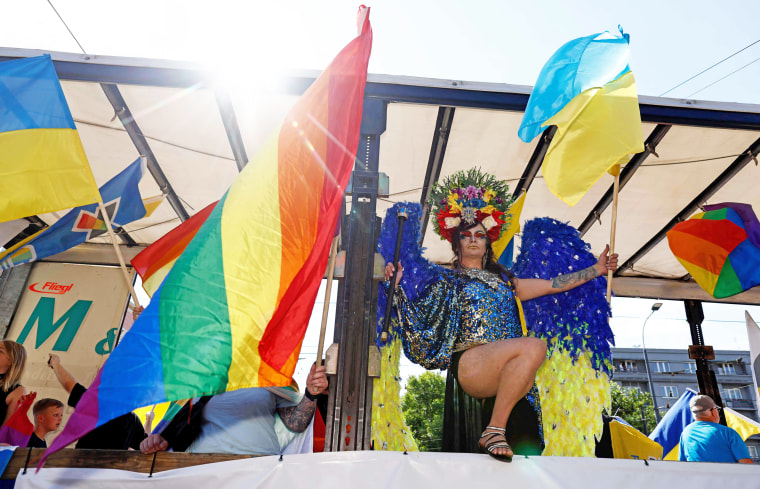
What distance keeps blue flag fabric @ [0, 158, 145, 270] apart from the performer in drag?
219cm

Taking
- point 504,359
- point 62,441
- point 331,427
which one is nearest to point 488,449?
point 504,359

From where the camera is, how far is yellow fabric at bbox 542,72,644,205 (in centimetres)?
268

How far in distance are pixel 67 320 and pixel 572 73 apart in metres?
5.43

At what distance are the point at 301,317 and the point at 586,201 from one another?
10.5 feet

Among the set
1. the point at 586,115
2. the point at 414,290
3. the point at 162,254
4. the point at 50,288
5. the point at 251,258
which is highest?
the point at 586,115

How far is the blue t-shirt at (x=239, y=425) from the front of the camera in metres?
2.56

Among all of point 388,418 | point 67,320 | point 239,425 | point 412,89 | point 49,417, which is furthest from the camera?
point 67,320

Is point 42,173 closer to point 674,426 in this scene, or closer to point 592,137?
point 592,137

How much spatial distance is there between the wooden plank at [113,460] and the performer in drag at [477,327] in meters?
1.26

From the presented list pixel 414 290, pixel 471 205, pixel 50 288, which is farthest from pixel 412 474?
pixel 50 288

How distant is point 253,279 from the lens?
2193mm

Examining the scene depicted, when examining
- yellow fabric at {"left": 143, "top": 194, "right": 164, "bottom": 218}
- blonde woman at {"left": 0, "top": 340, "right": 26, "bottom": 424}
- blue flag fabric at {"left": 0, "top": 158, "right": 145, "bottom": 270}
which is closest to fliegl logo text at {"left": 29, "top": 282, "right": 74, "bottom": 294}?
blue flag fabric at {"left": 0, "top": 158, "right": 145, "bottom": 270}

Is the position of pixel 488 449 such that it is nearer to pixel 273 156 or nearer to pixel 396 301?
pixel 396 301

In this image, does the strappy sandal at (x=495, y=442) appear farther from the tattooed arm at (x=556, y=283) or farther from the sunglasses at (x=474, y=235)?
the sunglasses at (x=474, y=235)
